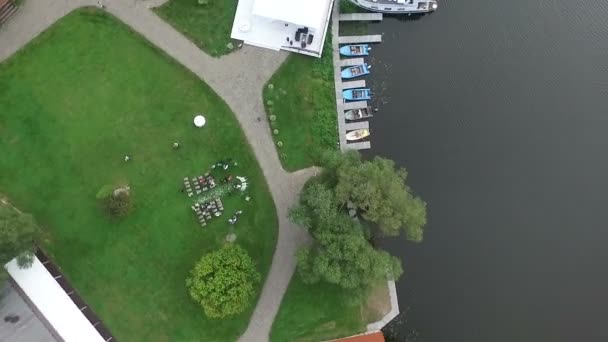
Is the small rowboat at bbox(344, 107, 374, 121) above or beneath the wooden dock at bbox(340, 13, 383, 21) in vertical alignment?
beneath

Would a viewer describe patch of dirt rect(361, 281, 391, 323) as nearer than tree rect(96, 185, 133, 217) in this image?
No

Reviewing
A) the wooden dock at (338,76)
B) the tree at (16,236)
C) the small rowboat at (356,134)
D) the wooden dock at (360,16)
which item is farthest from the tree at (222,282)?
the wooden dock at (360,16)

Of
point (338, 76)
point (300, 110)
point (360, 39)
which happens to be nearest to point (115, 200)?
point (300, 110)

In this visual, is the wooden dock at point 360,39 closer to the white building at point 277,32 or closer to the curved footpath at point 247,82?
the white building at point 277,32

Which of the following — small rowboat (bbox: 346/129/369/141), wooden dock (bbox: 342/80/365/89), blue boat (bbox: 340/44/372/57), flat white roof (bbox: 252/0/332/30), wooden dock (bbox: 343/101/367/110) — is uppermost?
flat white roof (bbox: 252/0/332/30)

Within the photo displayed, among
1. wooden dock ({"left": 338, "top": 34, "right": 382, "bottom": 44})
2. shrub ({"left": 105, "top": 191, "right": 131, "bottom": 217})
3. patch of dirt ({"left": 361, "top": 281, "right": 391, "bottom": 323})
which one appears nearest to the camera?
shrub ({"left": 105, "top": 191, "right": 131, "bottom": 217})

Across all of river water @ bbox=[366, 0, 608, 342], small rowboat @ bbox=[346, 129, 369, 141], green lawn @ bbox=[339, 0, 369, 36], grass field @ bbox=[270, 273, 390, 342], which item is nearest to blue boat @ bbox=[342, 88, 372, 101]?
river water @ bbox=[366, 0, 608, 342]

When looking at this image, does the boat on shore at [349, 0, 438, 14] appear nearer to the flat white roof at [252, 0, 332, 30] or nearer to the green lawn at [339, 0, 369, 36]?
the green lawn at [339, 0, 369, 36]
